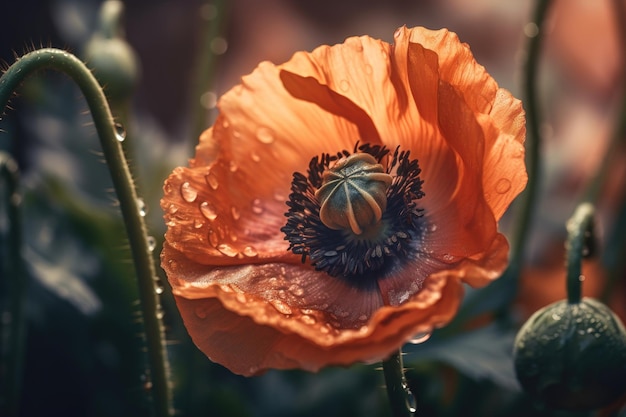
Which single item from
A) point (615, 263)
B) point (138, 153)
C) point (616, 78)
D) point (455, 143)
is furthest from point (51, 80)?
point (455, 143)

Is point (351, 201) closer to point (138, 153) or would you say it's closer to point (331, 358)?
point (331, 358)

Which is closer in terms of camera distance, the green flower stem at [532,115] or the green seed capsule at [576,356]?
the green seed capsule at [576,356]

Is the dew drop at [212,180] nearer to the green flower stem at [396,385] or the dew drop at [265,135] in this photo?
the dew drop at [265,135]

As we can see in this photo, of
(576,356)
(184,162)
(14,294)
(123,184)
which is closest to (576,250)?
(576,356)

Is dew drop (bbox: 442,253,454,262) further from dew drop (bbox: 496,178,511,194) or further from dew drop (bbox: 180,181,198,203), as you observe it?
dew drop (bbox: 180,181,198,203)

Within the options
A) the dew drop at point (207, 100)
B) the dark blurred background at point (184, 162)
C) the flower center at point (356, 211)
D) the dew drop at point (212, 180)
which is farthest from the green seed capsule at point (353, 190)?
the dew drop at point (207, 100)

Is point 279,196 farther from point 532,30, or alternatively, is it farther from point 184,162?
point 184,162

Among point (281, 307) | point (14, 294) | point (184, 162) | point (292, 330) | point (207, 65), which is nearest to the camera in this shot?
point (292, 330)
